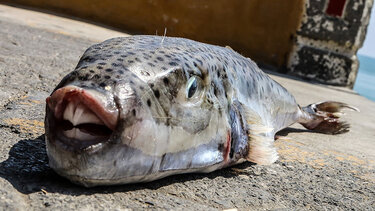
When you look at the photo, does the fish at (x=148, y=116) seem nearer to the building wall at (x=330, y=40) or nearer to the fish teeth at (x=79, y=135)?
the fish teeth at (x=79, y=135)

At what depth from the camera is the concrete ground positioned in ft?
4.65

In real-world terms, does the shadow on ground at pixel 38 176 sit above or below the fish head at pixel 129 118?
below

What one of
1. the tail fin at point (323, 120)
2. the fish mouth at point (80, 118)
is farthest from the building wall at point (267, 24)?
the fish mouth at point (80, 118)

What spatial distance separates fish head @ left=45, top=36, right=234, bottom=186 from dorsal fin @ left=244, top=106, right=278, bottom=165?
266 millimetres

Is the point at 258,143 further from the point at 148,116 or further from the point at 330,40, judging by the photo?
the point at 330,40

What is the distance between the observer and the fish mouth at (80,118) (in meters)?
1.33

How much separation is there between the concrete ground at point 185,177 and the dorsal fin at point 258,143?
3.6 inches

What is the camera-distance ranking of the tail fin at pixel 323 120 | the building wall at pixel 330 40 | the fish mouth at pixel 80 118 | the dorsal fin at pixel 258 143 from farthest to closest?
the building wall at pixel 330 40, the tail fin at pixel 323 120, the dorsal fin at pixel 258 143, the fish mouth at pixel 80 118

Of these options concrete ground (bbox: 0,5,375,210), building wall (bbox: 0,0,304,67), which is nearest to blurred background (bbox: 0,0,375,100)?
building wall (bbox: 0,0,304,67)

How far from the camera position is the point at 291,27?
744 cm

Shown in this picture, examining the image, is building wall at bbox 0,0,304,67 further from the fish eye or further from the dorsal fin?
the fish eye

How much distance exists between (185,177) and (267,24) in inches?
254

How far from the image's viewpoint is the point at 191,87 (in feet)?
5.50

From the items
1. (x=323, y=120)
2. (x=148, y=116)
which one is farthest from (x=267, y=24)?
(x=148, y=116)
